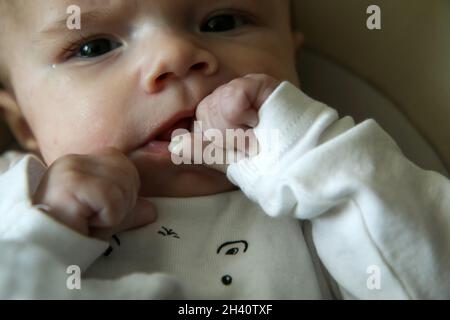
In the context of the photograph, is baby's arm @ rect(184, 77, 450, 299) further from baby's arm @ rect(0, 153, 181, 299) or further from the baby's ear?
the baby's ear

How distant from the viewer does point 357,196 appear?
710 mm

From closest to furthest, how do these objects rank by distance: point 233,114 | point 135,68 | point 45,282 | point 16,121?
point 45,282 → point 233,114 → point 135,68 → point 16,121

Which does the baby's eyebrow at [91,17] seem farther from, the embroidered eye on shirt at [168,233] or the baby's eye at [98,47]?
the embroidered eye on shirt at [168,233]

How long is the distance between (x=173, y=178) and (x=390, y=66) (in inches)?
22.2

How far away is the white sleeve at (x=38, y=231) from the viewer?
68 centimetres

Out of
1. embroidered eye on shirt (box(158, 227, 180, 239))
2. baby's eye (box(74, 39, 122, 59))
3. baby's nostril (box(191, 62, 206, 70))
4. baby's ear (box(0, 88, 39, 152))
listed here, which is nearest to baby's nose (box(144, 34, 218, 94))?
baby's nostril (box(191, 62, 206, 70))

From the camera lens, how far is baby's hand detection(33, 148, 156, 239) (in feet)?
2.35

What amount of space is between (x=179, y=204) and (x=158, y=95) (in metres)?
0.18

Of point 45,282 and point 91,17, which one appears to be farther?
point 91,17

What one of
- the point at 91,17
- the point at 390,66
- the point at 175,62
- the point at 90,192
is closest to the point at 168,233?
the point at 90,192

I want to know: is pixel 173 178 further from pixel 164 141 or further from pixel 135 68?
pixel 135 68

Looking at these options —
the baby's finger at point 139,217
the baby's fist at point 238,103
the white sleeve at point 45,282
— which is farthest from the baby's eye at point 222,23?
the white sleeve at point 45,282
